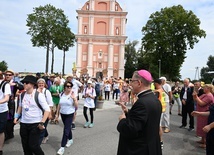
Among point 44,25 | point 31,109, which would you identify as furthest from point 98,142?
point 44,25

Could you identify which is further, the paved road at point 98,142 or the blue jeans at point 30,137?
the paved road at point 98,142

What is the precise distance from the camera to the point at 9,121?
673 centimetres

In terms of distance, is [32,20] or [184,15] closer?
[184,15]

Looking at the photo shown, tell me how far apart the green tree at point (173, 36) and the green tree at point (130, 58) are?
32.2 meters

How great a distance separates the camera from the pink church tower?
59375 millimetres

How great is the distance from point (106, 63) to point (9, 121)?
53.6m

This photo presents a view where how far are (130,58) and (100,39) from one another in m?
23.7

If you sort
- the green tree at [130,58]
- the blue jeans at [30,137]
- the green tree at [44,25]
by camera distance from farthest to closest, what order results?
1. the green tree at [130,58]
2. the green tree at [44,25]
3. the blue jeans at [30,137]

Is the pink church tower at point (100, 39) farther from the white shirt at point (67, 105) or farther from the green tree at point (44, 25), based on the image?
the white shirt at point (67, 105)

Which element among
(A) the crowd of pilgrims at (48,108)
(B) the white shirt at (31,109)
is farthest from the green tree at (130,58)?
(B) the white shirt at (31,109)

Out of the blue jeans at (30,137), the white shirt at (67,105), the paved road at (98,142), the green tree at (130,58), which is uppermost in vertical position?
the green tree at (130,58)

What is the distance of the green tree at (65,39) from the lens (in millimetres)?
50969

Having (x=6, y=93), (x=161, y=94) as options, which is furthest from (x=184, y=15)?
(x=6, y=93)

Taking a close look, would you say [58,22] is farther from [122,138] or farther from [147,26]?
[122,138]
